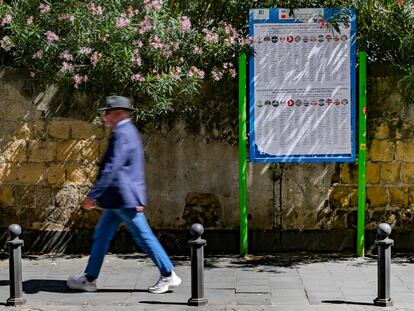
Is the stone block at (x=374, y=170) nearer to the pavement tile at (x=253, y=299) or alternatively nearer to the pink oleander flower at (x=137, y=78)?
the pavement tile at (x=253, y=299)

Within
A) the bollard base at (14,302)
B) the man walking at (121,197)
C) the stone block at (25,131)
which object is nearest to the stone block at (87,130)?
the stone block at (25,131)

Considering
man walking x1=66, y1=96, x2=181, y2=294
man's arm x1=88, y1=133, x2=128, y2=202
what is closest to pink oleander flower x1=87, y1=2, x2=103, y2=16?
man walking x1=66, y1=96, x2=181, y2=294

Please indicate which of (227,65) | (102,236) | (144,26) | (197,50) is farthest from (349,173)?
(102,236)

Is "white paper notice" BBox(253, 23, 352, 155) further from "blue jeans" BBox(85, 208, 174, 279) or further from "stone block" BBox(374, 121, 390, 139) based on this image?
"blue jeans" BBox(85, 208, 174, 279)

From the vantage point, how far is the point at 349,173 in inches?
341

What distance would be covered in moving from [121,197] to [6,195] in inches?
108

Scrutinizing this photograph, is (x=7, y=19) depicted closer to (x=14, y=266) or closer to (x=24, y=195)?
(x=24, y=195)

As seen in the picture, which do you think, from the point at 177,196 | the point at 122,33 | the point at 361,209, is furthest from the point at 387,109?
the point at 122,33

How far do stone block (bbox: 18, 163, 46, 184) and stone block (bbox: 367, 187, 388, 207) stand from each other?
392 cm

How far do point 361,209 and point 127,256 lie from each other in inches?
111

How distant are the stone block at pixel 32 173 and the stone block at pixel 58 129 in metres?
0.39

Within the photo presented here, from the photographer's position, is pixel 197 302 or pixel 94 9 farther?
pixel 94 9

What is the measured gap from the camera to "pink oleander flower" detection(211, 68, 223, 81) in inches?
329

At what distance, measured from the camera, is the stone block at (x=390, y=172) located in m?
8.62
